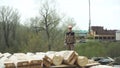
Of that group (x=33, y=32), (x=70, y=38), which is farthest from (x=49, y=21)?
(x=70, y=38)

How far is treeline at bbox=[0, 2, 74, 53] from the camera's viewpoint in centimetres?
5431

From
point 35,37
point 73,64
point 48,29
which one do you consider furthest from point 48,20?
point 73,64

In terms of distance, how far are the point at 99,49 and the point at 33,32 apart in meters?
10.0

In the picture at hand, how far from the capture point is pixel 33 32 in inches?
2333

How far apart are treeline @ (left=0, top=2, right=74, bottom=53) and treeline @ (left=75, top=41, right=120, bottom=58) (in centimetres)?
336

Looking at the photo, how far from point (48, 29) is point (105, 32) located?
4893cm

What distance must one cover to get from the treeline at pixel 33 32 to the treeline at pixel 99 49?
11.0 feet

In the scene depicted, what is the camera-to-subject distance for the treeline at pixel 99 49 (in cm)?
5325

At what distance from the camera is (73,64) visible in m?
12.2

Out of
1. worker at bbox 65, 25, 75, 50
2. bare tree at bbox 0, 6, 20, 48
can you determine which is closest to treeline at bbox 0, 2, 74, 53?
bare tree at bbox 0, 6, 20, 48

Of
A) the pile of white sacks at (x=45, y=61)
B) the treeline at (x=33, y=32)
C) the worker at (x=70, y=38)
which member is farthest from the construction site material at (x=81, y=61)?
the treeline at (x=33, y=32)

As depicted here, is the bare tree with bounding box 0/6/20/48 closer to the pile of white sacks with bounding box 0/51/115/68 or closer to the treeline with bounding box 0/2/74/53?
the treeline with bounding box 0/2/74/53

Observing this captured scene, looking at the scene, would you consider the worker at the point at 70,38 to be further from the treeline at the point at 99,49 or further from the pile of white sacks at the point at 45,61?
the treeline at the point at 99,49

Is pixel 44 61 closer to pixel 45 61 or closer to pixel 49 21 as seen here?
pixel 45 61
